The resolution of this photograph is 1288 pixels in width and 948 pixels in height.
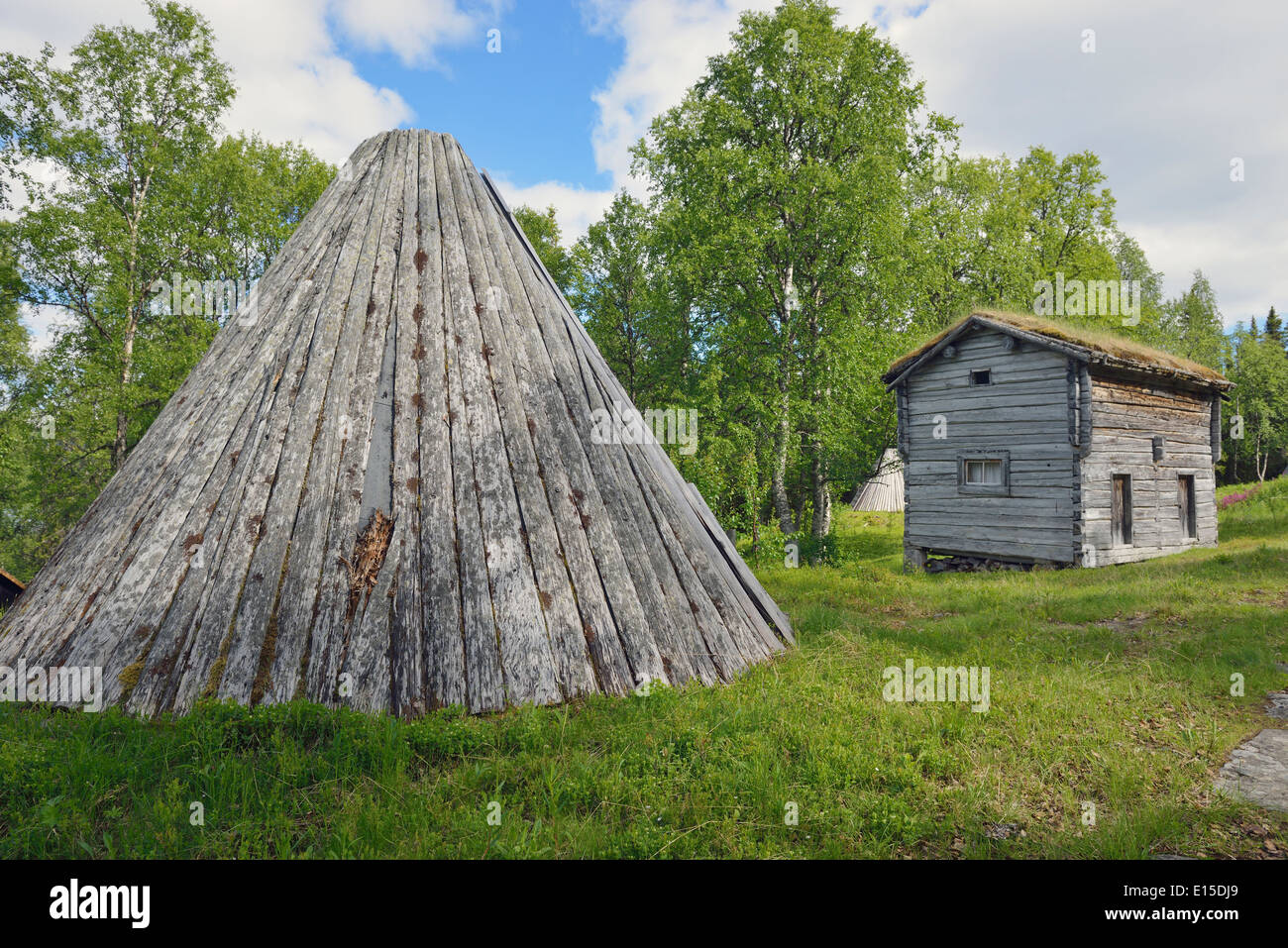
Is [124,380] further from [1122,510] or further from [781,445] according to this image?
[1122,510]

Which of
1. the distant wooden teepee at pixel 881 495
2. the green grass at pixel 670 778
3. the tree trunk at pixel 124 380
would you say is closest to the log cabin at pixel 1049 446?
the green grass at pixel 670 778

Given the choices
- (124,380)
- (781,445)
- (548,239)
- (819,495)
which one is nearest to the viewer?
(781,445)

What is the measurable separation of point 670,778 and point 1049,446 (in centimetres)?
1242

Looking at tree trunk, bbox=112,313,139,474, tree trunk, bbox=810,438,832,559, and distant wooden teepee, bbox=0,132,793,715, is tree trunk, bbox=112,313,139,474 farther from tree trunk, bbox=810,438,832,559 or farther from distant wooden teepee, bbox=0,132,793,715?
tree trunk, bbox=810,438,832,559

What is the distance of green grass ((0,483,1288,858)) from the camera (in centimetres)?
275

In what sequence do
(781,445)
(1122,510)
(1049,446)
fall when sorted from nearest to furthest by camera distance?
(1049,446) < (1122,510) < (781,445)

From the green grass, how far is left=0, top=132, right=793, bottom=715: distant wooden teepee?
31 centimetres

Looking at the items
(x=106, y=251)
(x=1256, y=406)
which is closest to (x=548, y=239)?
(x=106, y=251)

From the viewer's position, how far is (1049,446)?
12539 mm

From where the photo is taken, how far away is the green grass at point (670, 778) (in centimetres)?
275

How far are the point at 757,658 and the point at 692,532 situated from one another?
1.13 metres

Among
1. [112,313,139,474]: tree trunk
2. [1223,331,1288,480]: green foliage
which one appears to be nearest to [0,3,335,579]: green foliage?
[112,313,139,474]: tree trunk
